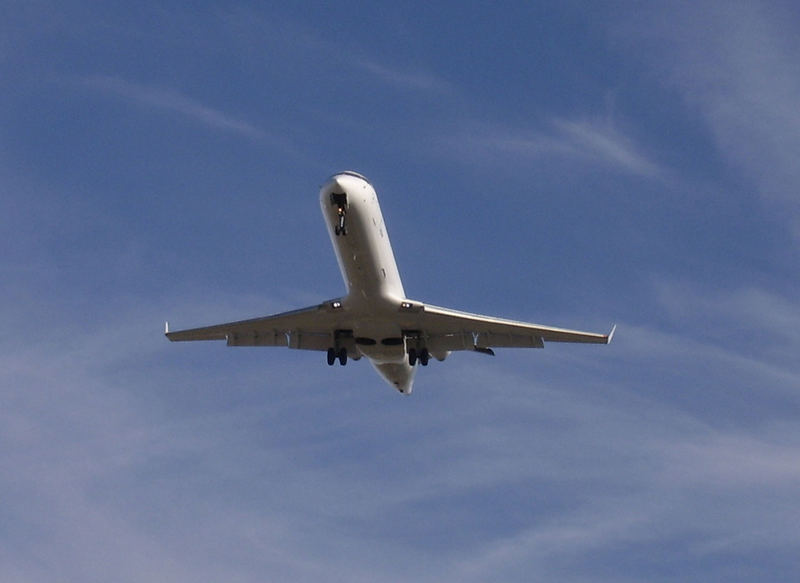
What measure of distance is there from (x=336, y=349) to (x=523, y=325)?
28.6 ft

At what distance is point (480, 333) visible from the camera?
6212 centimetres

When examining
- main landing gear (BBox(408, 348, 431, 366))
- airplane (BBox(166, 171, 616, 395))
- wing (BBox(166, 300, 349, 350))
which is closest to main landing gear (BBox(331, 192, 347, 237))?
airplane (BBox(166, 171, 616, 395))

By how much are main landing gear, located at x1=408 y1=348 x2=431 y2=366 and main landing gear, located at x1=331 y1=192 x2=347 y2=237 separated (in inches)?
356

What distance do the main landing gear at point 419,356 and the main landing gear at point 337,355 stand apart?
306 centimetres

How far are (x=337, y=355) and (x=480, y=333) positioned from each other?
21.9 feet

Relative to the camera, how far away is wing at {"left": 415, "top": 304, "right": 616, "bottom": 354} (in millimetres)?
59781

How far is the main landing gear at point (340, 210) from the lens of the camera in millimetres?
54375

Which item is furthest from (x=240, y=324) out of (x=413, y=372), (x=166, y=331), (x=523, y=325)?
(x=523, y=325)

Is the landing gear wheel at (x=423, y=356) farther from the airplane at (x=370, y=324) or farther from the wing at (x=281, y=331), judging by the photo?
the wing at (x=281, y=331)

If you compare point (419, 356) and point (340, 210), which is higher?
point (340, 210)

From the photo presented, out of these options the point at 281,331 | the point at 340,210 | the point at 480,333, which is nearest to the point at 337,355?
the point at 281,331

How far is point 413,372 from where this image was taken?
215 ft

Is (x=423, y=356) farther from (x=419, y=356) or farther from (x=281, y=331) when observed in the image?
(x=281, y=331)

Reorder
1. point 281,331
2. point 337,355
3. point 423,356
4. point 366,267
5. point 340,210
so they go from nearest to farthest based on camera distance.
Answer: point 340,210, point 366,267, point 423,356, point 337,355, point 281,331
